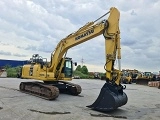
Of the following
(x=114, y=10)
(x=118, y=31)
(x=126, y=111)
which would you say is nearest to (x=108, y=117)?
(x=126, y=111)

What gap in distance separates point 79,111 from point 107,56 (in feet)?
8.70

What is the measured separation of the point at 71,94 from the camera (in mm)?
17141

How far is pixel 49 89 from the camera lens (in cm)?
1464

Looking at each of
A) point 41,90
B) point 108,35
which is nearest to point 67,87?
point 41,90

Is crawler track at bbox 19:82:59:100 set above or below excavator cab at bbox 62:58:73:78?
below

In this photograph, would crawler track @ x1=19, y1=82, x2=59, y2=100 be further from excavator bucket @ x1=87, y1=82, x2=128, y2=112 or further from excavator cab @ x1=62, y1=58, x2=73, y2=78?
excavator bucket @ x1=87, y1=82, x2=128, y2=112

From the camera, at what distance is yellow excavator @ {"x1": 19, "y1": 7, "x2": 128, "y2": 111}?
11156mm

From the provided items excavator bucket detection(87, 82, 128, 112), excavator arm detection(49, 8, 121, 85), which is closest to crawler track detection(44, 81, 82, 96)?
excavator arm detection(49, 8, 121, 85)

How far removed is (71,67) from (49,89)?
2.73m

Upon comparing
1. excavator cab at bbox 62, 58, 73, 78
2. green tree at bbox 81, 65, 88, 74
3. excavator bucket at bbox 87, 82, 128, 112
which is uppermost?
green tree at bbox 81, 65, 88, 74

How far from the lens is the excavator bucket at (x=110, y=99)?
10766 millimetres

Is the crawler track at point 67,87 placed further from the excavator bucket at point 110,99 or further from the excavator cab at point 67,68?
the excavator bucket at point 110,99

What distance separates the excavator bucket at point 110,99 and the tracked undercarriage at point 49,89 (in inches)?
145

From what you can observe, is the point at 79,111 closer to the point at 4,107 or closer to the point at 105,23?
the point at 4,107
